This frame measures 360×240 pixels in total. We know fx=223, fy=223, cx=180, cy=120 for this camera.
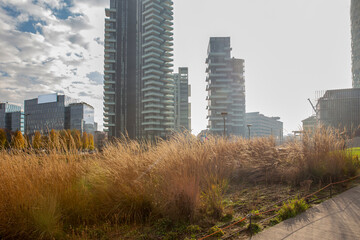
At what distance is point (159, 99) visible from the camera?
257 ft

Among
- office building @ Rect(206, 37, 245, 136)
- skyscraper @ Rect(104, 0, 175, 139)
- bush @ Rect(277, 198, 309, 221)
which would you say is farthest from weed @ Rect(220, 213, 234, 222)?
office building @ Rect(206, 37, 245, 136)

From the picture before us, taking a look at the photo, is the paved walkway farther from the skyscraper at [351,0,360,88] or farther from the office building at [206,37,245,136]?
the skyscraper at [351,0,360,88]

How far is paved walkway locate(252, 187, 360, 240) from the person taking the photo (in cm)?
322

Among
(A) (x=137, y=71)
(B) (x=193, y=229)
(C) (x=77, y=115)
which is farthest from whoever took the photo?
(C) (x=77, y=115)

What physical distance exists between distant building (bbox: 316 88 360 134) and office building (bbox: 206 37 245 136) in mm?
36865

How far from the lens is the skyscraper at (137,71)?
7581 centimetres

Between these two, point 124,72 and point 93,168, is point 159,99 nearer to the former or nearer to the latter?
point 124,72

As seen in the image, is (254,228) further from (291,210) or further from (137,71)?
(137,71)

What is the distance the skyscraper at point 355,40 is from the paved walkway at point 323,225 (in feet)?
301

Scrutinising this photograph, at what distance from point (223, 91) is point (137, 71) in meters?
38.4

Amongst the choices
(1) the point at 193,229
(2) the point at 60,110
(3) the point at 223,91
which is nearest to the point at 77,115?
(2) the point at 60,110

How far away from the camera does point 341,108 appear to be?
62031 millimetres

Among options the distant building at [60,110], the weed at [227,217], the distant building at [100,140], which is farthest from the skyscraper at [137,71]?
the weed at [227,217]

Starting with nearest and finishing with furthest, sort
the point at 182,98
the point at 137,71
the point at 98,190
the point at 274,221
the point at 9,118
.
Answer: the point at 274,221 → the point at 98,190 → the point at 137,71 → the point at 9,118 → the point at 182,98
